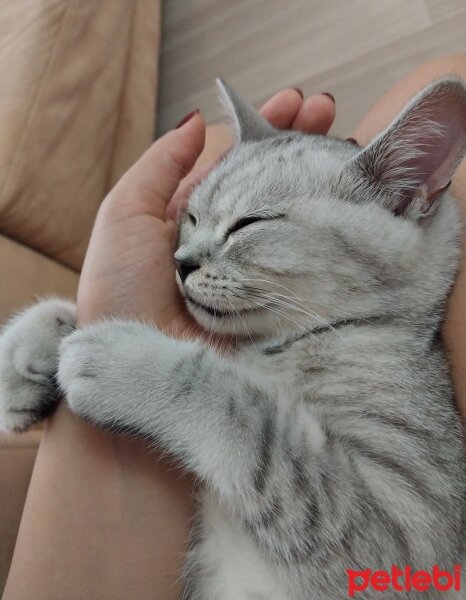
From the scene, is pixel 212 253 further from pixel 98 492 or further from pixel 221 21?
pixel 221 21

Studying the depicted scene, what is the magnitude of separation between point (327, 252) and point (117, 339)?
34 cm

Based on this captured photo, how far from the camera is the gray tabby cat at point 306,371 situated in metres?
0.63

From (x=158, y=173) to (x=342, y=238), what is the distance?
448mm

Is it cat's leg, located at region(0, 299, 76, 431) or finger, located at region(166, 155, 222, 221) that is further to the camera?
finger, located at region(166, 155, 222, 221)

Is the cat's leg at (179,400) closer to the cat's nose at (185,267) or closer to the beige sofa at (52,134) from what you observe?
the cat's nose at (185,267)

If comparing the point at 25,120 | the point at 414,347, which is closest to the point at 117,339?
the point at 414,347

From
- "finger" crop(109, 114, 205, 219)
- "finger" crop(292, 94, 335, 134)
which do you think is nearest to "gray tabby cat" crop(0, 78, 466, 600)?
"finger" crop(109, 114, 205, 219)

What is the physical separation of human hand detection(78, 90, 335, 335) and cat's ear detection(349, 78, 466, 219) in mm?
396

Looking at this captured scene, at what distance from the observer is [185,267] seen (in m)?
0.82

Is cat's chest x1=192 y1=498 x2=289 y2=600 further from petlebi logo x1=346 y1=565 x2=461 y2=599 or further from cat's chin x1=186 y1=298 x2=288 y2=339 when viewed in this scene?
cat's chin x1=186 y1=298 x2=288 y2=339

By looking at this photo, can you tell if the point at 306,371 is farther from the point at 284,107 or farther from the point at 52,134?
the point at 52,134

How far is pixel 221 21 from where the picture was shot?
1870mm

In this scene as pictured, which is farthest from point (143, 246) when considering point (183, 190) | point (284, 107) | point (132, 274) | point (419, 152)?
point (284, 107)

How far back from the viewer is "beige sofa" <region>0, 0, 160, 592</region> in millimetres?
1385
